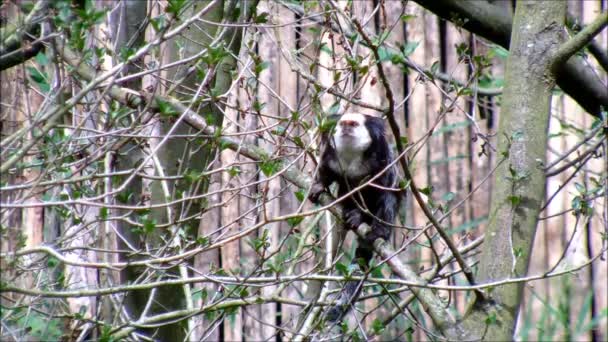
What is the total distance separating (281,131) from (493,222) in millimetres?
882

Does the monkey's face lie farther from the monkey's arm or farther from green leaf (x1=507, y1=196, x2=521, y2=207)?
green leaf (x1=507, y1=196, x2=521, y2=207)

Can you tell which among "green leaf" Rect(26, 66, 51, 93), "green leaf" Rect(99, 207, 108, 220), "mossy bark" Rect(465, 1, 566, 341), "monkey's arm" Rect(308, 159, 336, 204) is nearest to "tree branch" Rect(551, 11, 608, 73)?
"mossy bark" Rect(465, 1, 566, 341)

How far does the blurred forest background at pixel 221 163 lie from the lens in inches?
97.6

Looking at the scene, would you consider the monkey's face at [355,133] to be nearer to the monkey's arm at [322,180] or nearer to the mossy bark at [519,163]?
the monkey's arm at [322,180]

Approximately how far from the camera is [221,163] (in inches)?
180

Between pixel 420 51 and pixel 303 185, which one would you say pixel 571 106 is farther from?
pixel 303 185

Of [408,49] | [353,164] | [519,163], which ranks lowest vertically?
[519,163]

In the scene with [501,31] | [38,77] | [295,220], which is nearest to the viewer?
[295,220]

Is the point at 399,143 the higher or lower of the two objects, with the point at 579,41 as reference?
lower

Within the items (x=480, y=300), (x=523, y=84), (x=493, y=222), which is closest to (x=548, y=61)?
(x=523, y=84)

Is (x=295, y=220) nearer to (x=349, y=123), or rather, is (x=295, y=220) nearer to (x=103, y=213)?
(x=103, y=213)

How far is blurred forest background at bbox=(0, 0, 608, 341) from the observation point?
2479 millimetres

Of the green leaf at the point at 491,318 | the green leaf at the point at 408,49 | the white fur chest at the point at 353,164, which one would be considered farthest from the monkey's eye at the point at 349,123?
the green leaf at the point at 491,318

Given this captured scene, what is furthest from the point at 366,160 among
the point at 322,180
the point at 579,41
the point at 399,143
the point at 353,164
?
the point at 399,143
